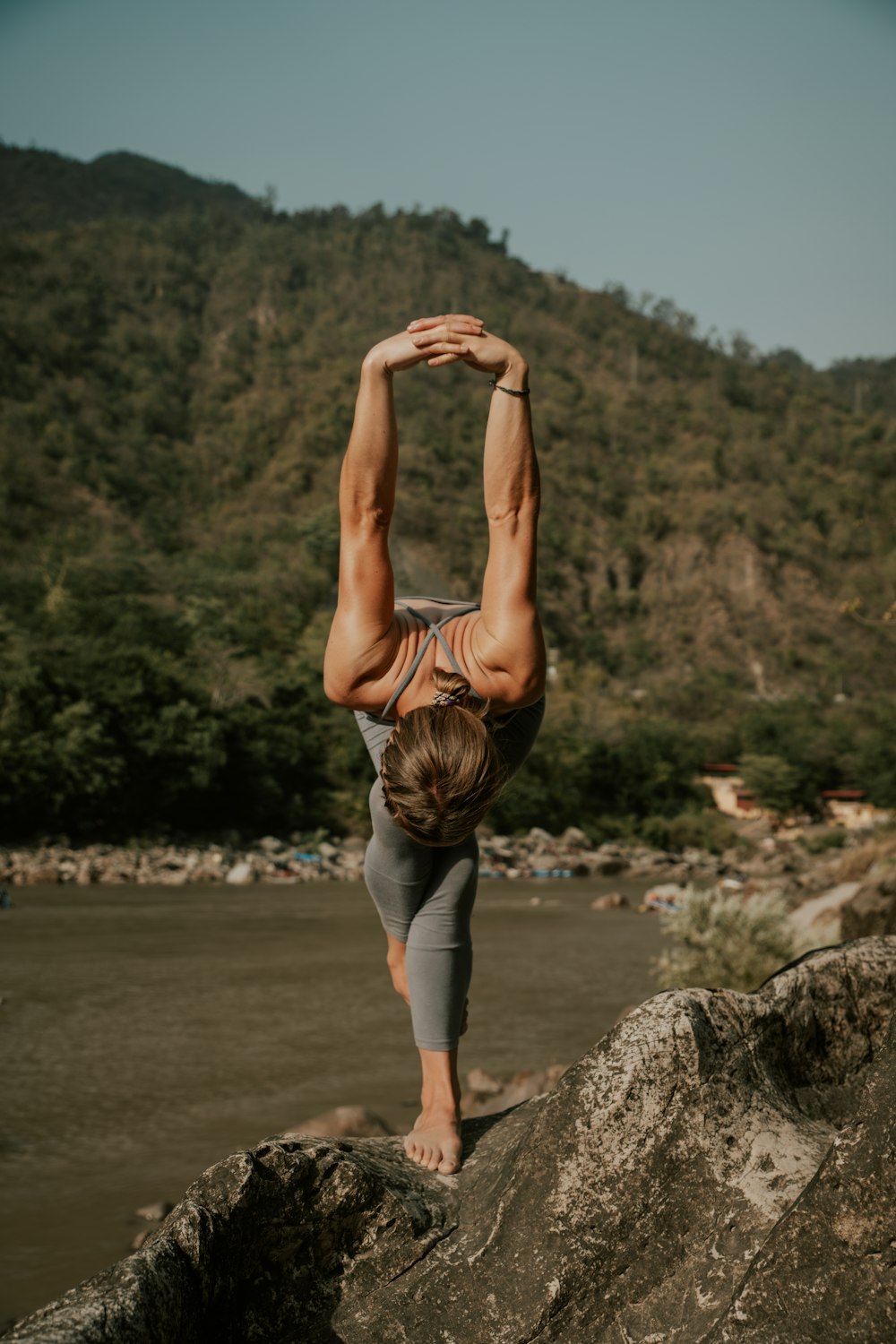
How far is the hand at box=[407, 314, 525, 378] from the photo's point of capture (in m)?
3.07

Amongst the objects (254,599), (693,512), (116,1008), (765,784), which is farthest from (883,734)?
(116,1008)

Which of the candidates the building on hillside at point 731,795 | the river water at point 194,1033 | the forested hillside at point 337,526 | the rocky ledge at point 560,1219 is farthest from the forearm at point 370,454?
the building on hillside at point 731,795

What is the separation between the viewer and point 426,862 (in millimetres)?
3154

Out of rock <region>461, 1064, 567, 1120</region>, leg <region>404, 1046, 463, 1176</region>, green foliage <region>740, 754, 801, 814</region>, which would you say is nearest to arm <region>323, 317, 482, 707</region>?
leg <region>404, 1046, 463, 1176</region>

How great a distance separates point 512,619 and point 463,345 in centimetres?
70

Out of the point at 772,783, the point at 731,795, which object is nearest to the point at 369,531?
the point at 772,783

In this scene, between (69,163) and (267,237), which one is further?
(69,163)

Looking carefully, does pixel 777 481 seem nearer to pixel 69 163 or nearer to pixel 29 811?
pixel 29 811

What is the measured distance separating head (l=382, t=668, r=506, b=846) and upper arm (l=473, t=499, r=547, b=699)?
204 millimetres

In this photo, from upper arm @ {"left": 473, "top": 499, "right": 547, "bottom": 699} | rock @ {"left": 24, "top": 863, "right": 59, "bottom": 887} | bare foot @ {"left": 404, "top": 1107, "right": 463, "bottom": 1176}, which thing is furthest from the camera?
rock @ {"left": 24, "top": 863, "right": 59, "bottom": 887}

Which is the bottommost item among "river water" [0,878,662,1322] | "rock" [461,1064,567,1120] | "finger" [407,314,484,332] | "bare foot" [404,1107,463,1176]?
"river water" [0,878,662,1322]

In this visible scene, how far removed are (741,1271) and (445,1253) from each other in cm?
62

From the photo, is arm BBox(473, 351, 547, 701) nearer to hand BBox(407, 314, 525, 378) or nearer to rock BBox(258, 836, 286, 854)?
hand BBox(407, 314, 525, 378)

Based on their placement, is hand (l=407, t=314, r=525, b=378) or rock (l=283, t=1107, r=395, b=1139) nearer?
hand (l=407, t=314, r=525, b=378)
